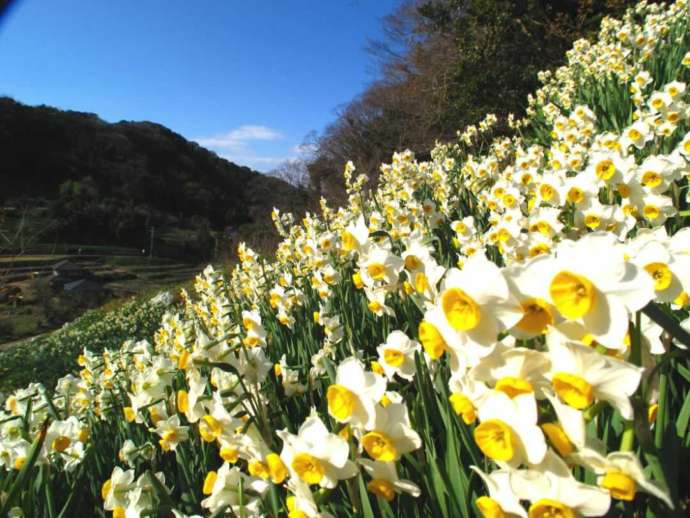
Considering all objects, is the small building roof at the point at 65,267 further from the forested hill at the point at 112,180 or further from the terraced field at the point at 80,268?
the forested hill at the point at 112,180

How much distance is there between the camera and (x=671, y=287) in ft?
2.82

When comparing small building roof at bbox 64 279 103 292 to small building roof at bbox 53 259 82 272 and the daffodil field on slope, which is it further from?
the daffodil field on slope

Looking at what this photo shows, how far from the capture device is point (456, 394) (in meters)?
0.81

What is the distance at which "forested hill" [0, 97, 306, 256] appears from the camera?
2372 cm

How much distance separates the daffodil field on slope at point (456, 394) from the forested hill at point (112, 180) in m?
18.5

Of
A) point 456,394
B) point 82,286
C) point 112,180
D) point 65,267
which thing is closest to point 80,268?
point 65,267

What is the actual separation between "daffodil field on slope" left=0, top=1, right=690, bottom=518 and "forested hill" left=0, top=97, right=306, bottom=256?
1847 centimetres

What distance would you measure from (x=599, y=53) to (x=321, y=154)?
13577mm

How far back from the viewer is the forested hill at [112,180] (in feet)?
77.8

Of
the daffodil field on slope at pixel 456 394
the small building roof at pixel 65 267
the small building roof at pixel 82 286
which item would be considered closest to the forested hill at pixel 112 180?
the small building roof at pixel 65 267

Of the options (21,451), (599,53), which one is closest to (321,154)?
(599,53)

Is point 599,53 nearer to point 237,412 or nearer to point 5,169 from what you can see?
point 237,412

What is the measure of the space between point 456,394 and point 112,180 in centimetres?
3161

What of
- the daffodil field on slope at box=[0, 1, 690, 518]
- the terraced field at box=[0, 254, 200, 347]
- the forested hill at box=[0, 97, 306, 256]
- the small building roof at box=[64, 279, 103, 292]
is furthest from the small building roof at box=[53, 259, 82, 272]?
the daffodil field on slope at box=[0, 1, 690, 518]
